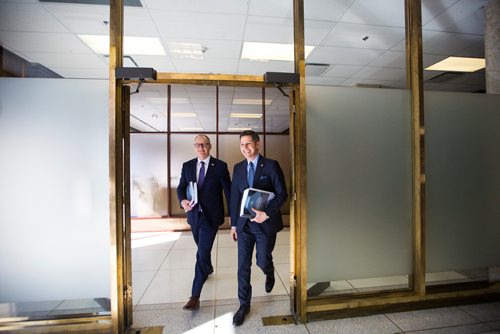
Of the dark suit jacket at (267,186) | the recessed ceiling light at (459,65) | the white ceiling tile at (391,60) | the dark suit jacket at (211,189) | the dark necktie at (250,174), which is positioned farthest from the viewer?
the recessed ceiling light at (459,65)

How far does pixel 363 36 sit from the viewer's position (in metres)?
4.36

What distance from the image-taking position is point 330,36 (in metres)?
4.30

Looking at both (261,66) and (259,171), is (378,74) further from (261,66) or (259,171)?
(259,171)

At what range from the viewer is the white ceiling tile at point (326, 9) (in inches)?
136

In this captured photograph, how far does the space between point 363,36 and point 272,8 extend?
73.0 inches

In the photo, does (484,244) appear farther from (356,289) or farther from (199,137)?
(199,137)

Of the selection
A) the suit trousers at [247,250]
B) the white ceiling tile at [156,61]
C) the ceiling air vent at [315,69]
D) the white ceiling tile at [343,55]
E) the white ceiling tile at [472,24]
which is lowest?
the suit trousers at [247,250]

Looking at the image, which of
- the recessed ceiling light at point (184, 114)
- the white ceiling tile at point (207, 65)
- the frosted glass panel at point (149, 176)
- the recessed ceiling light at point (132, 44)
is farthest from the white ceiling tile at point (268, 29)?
the recessed ceiling light at point (184, 114)

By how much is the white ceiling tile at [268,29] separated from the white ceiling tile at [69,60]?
3035mm

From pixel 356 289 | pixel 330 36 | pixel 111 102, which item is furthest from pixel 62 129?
pixel 330 36

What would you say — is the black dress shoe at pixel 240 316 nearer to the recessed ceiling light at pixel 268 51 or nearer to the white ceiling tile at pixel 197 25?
the white ceiling tile at pixel 197 25

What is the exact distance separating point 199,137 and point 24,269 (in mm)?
1912

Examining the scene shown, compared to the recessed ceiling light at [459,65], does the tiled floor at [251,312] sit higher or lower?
lower

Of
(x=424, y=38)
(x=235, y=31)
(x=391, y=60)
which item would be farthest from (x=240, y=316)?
(x=391, y=60)
